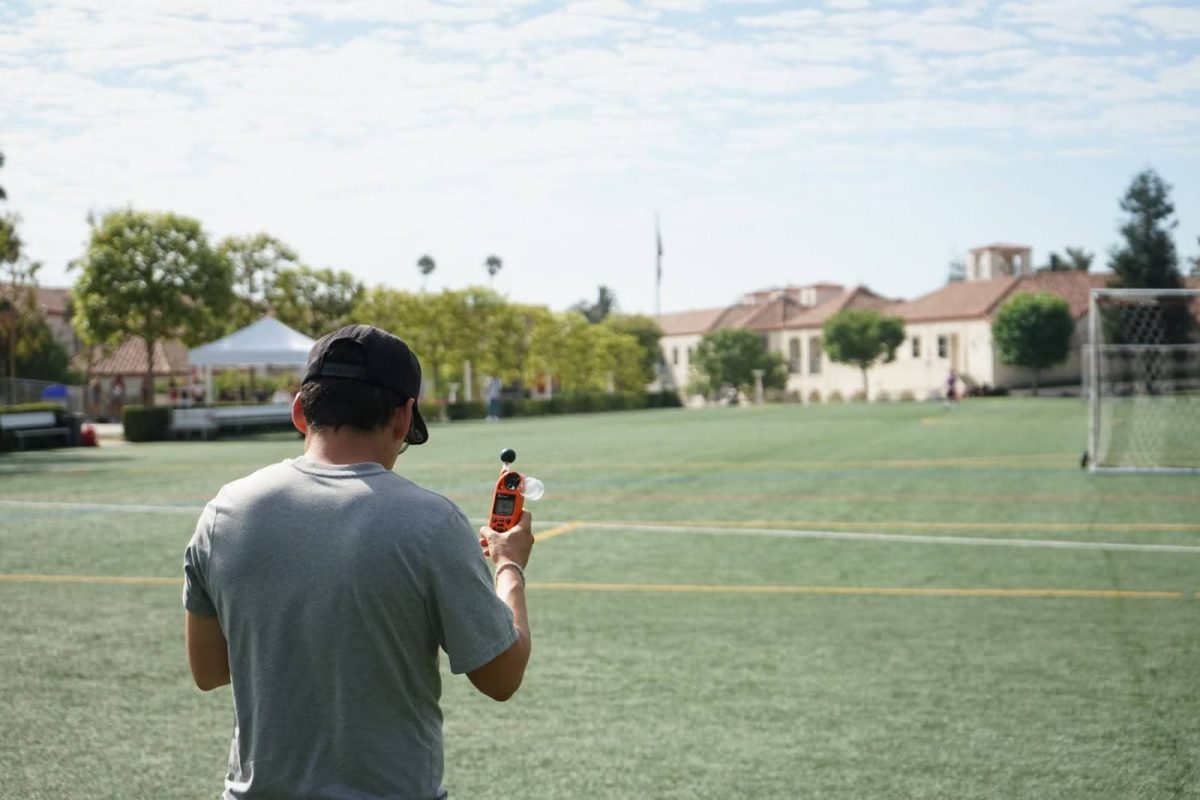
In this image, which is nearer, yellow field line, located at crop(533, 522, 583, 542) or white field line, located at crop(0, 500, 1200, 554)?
white field line, located at crop(0, 500, 1200, 554)

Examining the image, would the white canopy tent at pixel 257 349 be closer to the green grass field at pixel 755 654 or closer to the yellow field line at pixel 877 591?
the green grass field at pixel 755 654

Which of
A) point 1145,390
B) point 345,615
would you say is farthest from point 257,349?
point 1145,390

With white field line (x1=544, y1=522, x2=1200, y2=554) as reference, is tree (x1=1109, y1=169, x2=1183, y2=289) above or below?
above

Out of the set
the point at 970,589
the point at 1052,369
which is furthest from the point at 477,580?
the point at 1052,369

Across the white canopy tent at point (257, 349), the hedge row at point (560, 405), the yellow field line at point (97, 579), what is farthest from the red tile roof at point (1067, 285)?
the yellow field line at point (97, 579)

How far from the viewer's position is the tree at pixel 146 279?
45969 millimetres

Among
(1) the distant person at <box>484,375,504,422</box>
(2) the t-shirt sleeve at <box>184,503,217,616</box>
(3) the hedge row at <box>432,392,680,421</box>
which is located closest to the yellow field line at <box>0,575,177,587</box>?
(2) the t-shirt sleeve at <box>184,503,217,616</box>

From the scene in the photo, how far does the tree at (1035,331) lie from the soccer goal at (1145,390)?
14.6 metres

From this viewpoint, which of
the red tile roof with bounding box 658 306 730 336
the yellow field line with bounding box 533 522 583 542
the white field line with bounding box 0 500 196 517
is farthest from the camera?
the red tile roof with bounding box 658 306 730 336

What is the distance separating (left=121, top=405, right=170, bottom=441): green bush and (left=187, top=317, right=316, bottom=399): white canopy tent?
178 centimetres

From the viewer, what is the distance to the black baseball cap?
257 cm

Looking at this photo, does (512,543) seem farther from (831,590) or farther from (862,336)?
(862,336)

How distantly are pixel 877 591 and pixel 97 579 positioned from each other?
5880mm

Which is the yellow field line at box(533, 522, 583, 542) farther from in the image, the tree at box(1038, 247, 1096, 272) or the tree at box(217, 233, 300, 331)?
the tree at box(1038, 247, 1096, 272)
